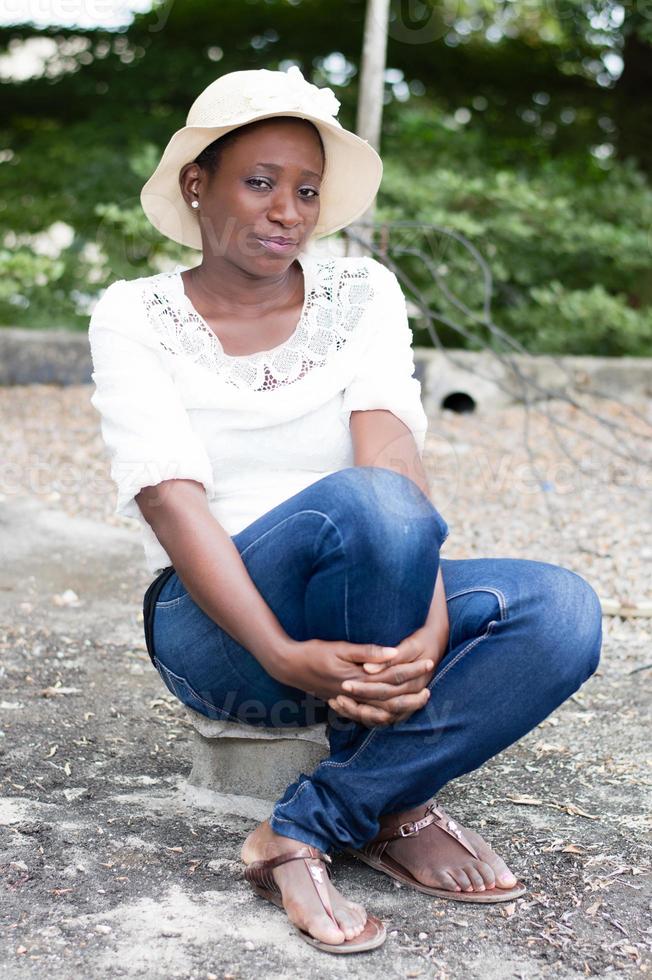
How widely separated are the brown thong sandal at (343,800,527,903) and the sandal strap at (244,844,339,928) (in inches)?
5.5

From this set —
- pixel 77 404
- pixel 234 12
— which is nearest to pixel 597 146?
pixel 234 12

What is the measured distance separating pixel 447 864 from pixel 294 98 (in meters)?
1.41

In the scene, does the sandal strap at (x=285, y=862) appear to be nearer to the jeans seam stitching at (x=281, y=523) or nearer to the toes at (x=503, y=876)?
the toes at (x=503, y=876)

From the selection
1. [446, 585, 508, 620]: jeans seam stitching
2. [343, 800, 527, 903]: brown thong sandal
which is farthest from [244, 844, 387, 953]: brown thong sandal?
[446, 585, 508, 620]: jeans seam stitching

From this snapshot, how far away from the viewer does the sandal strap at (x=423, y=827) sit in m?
2.12

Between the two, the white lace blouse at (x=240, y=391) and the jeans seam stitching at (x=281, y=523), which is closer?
the jeans seam stitching at (x=281, y=523)

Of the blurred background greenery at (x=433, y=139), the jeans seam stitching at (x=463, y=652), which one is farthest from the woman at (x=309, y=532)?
the blurred background greenery at (x=433, y=139)

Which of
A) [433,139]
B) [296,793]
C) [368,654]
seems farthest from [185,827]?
[433,139]

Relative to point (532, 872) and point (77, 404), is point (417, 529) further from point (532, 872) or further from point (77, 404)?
point (77, 404)

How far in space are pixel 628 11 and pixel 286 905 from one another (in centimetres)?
620

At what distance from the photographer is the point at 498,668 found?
6.55 feet

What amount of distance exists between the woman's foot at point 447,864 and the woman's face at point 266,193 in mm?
1087

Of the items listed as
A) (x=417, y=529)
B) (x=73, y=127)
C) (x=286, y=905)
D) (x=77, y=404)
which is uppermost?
(x=417, y=529)

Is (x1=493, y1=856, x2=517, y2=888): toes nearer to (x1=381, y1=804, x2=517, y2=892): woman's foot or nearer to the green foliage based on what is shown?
(x1=381, y1=804, x2=517, y2=892): woman's foot
